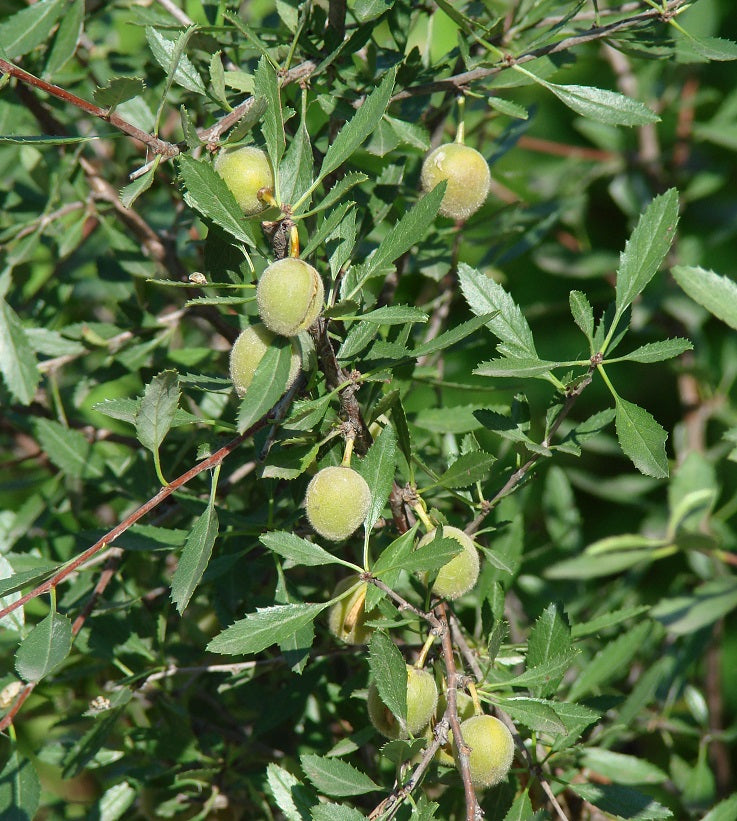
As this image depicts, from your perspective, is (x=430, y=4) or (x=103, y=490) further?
(x=103, y=490)

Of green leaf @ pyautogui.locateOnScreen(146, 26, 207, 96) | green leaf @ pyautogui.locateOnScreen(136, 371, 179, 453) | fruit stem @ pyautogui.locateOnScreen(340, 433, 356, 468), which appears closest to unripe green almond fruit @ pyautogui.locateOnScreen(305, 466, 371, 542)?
fruit stem @ pyautogui.locateOnScreen(340, 433, 356, 468)

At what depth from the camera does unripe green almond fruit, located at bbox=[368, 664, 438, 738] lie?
76 centimetres

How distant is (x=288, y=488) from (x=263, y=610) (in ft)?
0.65

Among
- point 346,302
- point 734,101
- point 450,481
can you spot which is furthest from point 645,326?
point 346,302

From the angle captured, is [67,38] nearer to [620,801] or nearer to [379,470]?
[379,470]

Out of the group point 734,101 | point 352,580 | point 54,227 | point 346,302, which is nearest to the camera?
point 346,302

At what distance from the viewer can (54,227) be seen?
120cm

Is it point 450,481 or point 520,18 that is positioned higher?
point 520,18

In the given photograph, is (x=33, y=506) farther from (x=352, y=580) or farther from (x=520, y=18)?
(x=520, y=18)

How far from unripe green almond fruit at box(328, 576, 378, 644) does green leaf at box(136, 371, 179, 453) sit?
0.77 ft

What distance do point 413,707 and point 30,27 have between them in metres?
0.93

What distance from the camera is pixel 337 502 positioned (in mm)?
738

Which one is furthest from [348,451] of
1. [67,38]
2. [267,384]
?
[67,38]

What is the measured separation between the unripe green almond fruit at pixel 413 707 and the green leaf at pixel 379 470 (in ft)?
0.47
